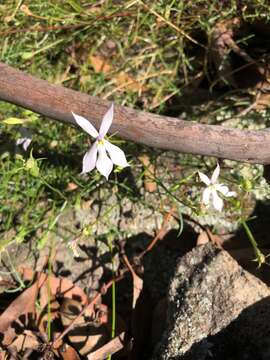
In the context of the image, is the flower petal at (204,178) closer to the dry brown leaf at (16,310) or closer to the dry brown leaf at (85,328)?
the dry brown leaf at (85,328)

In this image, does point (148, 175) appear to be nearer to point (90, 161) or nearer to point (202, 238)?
point (202, 238)

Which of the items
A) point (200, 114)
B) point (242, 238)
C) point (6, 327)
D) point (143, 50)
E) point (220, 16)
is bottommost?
point (6, 327)

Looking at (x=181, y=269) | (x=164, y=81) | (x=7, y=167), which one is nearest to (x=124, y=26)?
(x=164, y=81)

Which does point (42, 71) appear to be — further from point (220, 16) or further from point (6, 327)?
point (6, 327)

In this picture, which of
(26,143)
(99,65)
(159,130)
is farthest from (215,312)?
(99,65)

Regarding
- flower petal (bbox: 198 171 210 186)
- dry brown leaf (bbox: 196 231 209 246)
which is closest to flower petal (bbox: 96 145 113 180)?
flower petal (bbox: 198 171 210 186)

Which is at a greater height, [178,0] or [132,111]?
[178,0]
